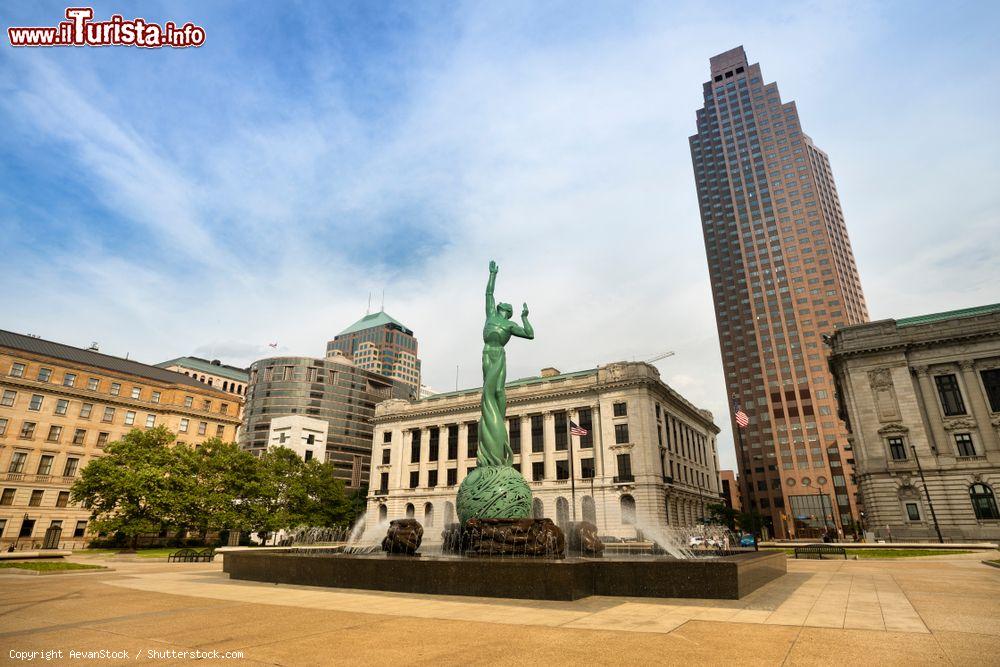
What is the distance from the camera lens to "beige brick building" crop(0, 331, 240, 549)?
50031mm

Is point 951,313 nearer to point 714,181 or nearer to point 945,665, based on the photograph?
point 945,665

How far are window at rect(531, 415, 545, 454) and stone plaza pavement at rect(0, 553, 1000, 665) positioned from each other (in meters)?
49.3

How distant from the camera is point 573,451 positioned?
6025 centimetres

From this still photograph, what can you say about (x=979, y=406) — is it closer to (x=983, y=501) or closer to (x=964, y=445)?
(x=964, y=445)

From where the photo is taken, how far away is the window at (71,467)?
174 ft

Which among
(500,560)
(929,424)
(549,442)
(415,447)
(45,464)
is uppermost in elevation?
(415,447)

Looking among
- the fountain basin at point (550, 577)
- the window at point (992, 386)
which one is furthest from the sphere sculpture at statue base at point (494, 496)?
the window at point (992, 386)

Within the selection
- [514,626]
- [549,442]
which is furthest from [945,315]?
[514,626]

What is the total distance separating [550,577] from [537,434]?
52576mm

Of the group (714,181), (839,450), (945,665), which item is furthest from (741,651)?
(714,181)

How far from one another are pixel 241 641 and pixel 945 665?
951 cm

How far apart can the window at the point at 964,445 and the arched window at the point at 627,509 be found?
1129 inches

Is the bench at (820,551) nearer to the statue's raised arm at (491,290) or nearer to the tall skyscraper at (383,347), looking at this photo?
the statue's raised arm at (491,290)

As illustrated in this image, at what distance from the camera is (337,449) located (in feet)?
356
